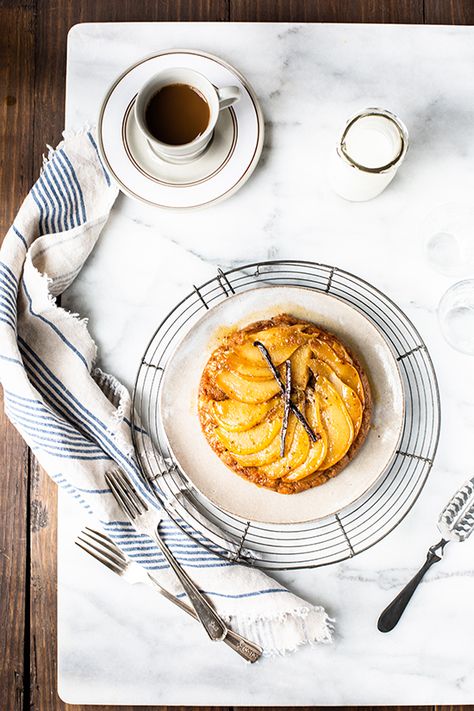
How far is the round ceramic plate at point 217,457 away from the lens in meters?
1.82

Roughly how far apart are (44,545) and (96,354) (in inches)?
20.6

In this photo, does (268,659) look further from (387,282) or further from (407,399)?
(387,282)

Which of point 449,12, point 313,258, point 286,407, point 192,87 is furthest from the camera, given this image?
point 449,12

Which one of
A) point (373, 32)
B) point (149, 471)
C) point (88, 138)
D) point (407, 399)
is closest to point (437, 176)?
point (373, 32)

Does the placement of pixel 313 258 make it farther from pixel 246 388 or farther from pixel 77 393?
pixel 77 393

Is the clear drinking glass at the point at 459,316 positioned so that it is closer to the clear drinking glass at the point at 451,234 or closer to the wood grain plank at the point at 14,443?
the clear drinking glass at the point at 451,234

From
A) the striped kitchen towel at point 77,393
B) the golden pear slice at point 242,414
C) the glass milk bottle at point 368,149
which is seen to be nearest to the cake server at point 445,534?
the striped kitchen towel at point 77,393

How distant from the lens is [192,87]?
1.82 m

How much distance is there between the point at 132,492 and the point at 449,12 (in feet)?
5.03

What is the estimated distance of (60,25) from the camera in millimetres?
2068

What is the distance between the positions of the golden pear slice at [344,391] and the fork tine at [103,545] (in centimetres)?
66

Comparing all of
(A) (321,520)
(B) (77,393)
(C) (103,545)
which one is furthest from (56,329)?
(A) (321,520)

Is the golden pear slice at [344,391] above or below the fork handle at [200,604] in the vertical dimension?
above

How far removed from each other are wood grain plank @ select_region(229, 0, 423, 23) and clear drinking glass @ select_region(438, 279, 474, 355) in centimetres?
75
